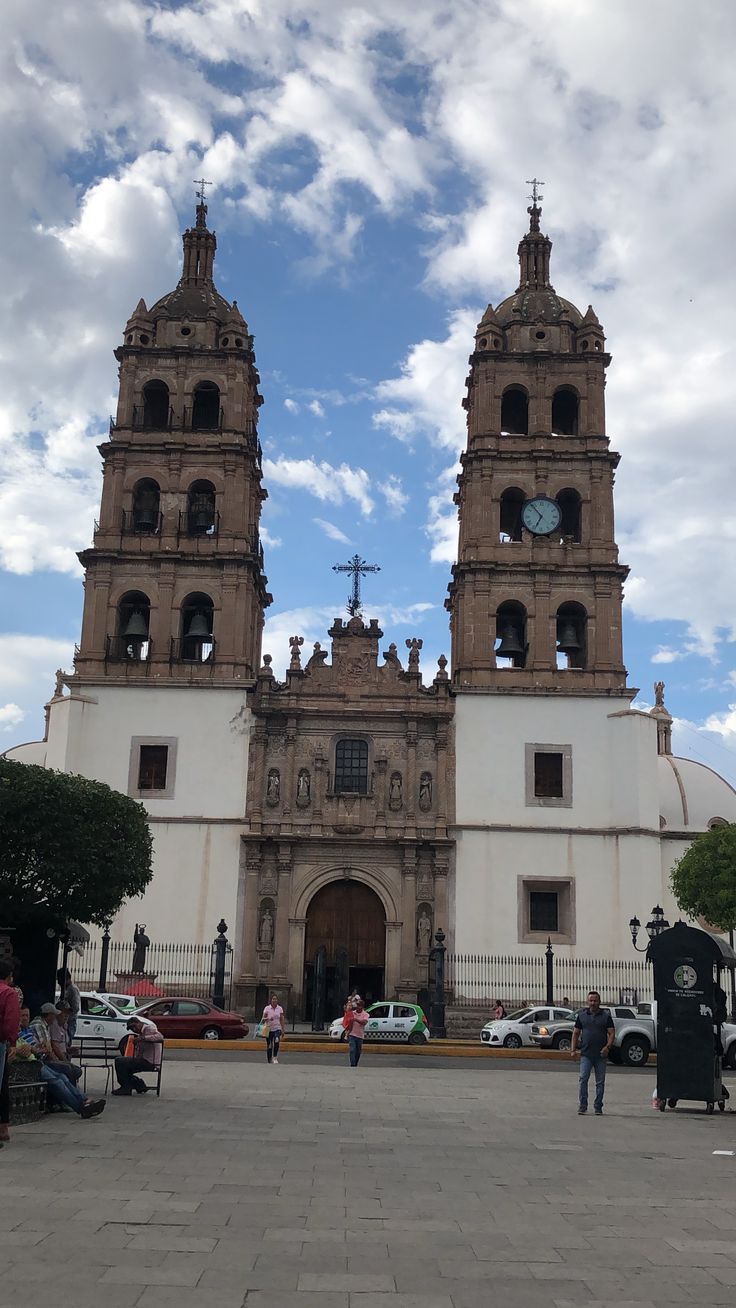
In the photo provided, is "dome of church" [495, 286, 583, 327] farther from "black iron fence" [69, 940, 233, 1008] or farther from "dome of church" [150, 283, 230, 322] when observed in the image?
"black iron fence" [69, 940, 233, 1008]

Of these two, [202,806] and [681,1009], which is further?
[202,806]

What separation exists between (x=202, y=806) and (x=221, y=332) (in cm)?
1639

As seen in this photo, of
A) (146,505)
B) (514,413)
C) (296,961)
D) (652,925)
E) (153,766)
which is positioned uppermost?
(514,413)

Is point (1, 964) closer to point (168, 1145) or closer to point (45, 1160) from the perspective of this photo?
point (45, 1160)

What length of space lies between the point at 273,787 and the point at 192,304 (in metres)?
17.5

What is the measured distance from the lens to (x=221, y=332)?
4275 centimetres

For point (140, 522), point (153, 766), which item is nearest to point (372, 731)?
point (153, 766)

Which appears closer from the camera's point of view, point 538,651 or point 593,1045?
point 593,1045

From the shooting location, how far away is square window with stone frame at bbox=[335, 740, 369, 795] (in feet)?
125

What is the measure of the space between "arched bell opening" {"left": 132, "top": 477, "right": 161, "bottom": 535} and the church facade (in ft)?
0.35

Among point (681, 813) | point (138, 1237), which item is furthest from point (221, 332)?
point (138, 1237)

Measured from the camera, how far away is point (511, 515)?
41.8 metres

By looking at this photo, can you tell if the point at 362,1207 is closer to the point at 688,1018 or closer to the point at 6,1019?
the point at 6,1019

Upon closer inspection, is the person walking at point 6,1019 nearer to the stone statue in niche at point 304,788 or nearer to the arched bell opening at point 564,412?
the stone statue in niche at point 304,788
